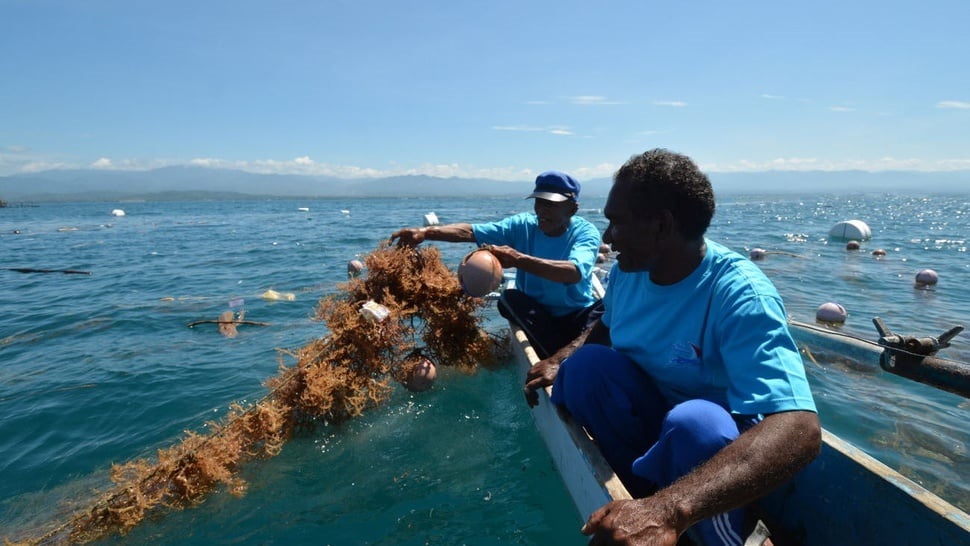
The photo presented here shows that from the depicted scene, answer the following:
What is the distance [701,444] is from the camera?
6.45 ft

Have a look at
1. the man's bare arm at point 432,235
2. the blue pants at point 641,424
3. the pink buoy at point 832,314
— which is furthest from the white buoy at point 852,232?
the blue pants at point 641,424

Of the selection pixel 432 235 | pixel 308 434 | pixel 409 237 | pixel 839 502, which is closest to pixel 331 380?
pixel 308 434

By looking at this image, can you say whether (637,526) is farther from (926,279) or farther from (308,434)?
(926,279)

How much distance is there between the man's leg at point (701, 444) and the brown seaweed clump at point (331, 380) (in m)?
3.22

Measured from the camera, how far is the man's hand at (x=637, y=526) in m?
1.62

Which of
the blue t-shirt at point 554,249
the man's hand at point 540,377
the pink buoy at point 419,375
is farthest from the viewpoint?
the pink buoy at point 419,375

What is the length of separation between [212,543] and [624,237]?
344cm

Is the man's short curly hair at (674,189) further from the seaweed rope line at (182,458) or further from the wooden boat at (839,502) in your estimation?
the seaweed rope line at (182,458)

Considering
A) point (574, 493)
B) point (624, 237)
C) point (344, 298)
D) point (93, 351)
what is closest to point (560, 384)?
point (574, 493)

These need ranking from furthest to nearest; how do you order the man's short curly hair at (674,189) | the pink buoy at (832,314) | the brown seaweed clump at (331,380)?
the pink buoy at (832,314) < the brown seaweed clump at (331,380) < the man's short curly hair at (674,189)

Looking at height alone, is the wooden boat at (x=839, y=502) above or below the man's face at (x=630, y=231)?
below

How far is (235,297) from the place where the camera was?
12.4 meters

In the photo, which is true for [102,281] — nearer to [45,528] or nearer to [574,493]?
[45,528]

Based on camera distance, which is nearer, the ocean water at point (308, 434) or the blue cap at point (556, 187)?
the ocean water at point (308, 434)
